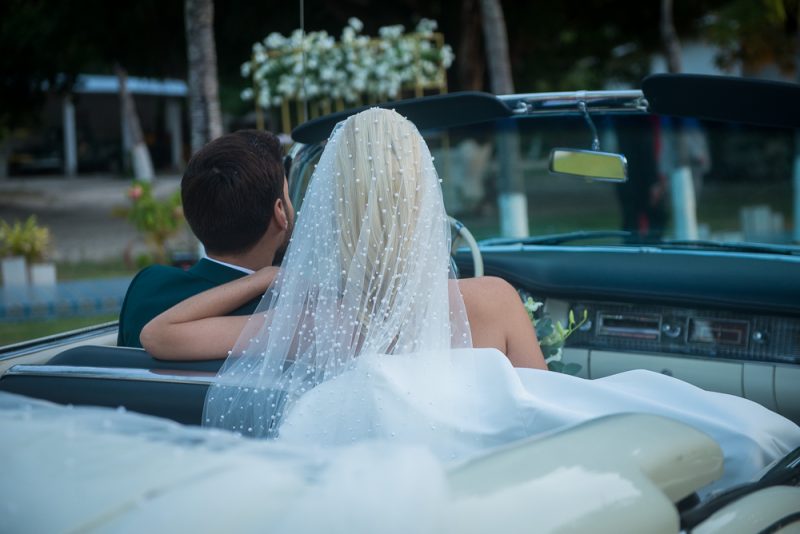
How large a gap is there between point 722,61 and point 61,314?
40.4 ft

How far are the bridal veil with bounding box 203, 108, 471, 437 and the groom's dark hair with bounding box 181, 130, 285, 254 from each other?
1.21ft

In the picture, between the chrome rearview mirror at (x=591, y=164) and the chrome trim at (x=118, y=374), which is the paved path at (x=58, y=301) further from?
the chrome trim at (x=118, y=374)

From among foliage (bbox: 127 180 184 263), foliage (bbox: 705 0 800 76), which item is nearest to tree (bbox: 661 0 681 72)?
foliage (bbox: 705 0 800 76)

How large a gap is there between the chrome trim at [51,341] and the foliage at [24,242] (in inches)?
339

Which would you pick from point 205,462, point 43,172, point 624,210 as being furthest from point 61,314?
point 43,172

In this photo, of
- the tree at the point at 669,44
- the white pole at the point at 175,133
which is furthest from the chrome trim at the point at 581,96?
the white pole at the point at 175,133

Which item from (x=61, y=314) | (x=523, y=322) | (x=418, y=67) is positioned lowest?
(x=61, y=314)

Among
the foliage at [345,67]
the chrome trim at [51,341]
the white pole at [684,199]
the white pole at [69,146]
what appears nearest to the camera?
the chrome trim at [51,341]

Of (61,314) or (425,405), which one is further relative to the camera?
(61,314)

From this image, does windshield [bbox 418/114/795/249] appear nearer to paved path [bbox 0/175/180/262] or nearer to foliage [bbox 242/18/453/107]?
foliage [bbox 242/18/453/107]

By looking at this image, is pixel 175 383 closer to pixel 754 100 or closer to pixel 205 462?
pixel 205 462

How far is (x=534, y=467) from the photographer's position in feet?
4.19

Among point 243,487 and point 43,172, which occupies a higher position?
point 43,172

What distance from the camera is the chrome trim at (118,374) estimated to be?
1954mm
